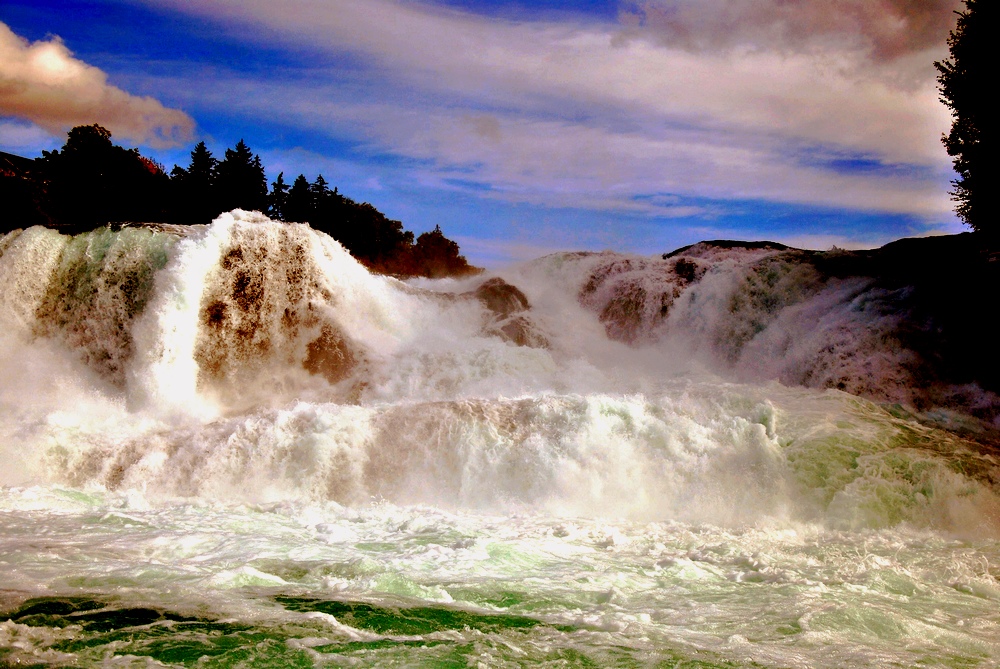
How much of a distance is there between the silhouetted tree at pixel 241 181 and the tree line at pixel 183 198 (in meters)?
0.05

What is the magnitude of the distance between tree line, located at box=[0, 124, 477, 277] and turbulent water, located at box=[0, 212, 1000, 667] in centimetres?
1254

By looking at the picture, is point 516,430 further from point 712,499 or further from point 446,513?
point 712,499

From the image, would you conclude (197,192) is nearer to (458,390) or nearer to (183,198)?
(183,198)

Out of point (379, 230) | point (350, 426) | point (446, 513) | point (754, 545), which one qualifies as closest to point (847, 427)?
point (754, 545)

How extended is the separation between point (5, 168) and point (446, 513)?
95.9 feet

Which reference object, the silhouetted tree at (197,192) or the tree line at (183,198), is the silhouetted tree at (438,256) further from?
the silhouetted tree at (197,192)

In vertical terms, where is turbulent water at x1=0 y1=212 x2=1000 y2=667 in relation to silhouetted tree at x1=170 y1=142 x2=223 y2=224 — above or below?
below

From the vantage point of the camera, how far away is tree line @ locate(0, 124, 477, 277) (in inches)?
1083

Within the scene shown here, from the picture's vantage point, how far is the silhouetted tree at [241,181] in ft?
105

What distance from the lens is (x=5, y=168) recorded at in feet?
92.6

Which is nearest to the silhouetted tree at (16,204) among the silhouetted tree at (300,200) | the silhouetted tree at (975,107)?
the silhouetted tree at (300,200)

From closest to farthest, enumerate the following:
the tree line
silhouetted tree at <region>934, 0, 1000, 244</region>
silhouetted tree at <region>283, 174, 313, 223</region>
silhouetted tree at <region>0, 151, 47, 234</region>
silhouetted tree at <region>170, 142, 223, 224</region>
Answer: silhouetted tree at <region>934, 0, 1000, 244</region> < silhouetted tree at <region>0, 151, 47, 234</region> < the tree line < silhouetted tree at <region>170, 142, 223, 224</region> < silhouetted tree at <region>283, 174, 313, 223</region>

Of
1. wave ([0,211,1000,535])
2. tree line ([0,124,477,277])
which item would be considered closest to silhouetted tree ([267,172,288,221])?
tree line ([0,124,477,277])

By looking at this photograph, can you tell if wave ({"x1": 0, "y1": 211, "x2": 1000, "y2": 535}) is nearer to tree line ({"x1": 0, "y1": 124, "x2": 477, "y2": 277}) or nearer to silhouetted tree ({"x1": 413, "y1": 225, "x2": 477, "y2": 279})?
tree line ({"x1": 0, "y1": 124, "x2": 477, "y2": 277})
